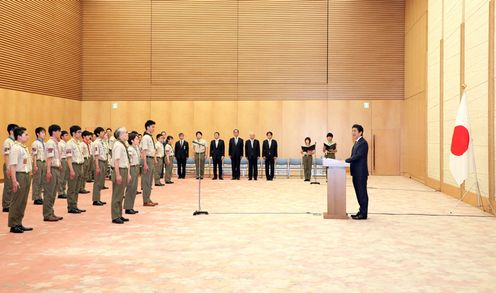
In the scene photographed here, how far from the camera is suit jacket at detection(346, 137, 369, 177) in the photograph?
339 inches

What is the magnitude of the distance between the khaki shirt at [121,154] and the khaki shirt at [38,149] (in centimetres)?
212


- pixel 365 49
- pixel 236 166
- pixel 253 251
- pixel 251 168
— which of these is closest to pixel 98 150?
pixel 253 251

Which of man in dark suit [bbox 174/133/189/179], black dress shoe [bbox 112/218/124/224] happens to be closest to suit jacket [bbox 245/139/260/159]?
man in dark suit [bbox 174/133/189/179]

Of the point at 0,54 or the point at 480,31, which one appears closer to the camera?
the point at 480,31

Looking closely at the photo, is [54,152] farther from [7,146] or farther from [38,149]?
[38,149]

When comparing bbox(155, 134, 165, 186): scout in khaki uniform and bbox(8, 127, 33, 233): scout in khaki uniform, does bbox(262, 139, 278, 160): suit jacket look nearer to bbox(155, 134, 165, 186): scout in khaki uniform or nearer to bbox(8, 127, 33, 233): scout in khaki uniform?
bbox(155, 134, 165, 186): scout in khaki uniform

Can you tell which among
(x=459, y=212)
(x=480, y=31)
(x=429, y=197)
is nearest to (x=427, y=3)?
(x=480, y=31)

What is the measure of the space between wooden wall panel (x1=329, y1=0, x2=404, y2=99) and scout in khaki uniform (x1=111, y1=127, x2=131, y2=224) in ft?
42.1

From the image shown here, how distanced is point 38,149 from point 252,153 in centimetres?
866

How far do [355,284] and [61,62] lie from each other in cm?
1651

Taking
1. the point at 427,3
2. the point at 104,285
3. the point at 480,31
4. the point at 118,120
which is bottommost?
the point at 104,285

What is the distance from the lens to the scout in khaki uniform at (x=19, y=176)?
7328mm

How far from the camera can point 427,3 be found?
15609 mm

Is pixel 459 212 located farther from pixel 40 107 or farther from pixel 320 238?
pixel 40 107
